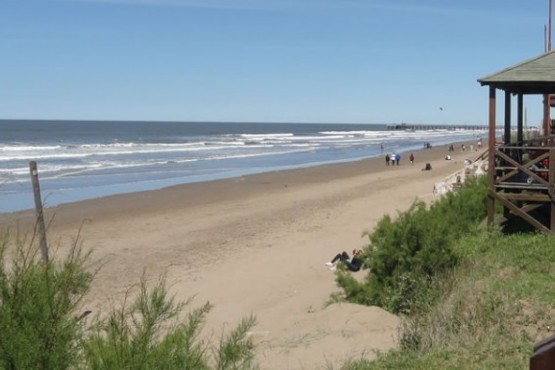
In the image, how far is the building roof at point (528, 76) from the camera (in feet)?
36.5

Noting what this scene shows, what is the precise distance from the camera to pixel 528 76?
442 inches

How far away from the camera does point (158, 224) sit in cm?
2058

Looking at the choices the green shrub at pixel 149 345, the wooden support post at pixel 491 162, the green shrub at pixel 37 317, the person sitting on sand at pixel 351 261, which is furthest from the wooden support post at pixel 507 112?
the green shrub at pixel 37 317

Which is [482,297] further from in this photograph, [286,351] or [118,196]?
[118,196]

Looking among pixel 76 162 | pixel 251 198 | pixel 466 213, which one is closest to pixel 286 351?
pixel 466 213

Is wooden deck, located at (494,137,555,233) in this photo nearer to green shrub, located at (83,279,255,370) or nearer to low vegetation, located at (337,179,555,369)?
low vegetation, located at (337,179,555,369)

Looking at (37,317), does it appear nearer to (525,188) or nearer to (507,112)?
(525,188)

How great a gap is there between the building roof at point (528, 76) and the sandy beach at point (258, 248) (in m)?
4.77

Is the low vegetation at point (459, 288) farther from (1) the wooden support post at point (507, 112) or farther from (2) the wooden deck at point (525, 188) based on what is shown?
(1) the wooden support post at point (507, 112)

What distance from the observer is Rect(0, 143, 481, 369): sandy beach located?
Result: 8.48m

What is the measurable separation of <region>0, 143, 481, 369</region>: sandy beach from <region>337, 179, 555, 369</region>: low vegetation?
22.2 inches

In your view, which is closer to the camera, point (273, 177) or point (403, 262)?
point (403, 262)

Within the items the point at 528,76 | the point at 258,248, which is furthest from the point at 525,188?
the point at 258,248

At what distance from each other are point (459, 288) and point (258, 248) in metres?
8.89
